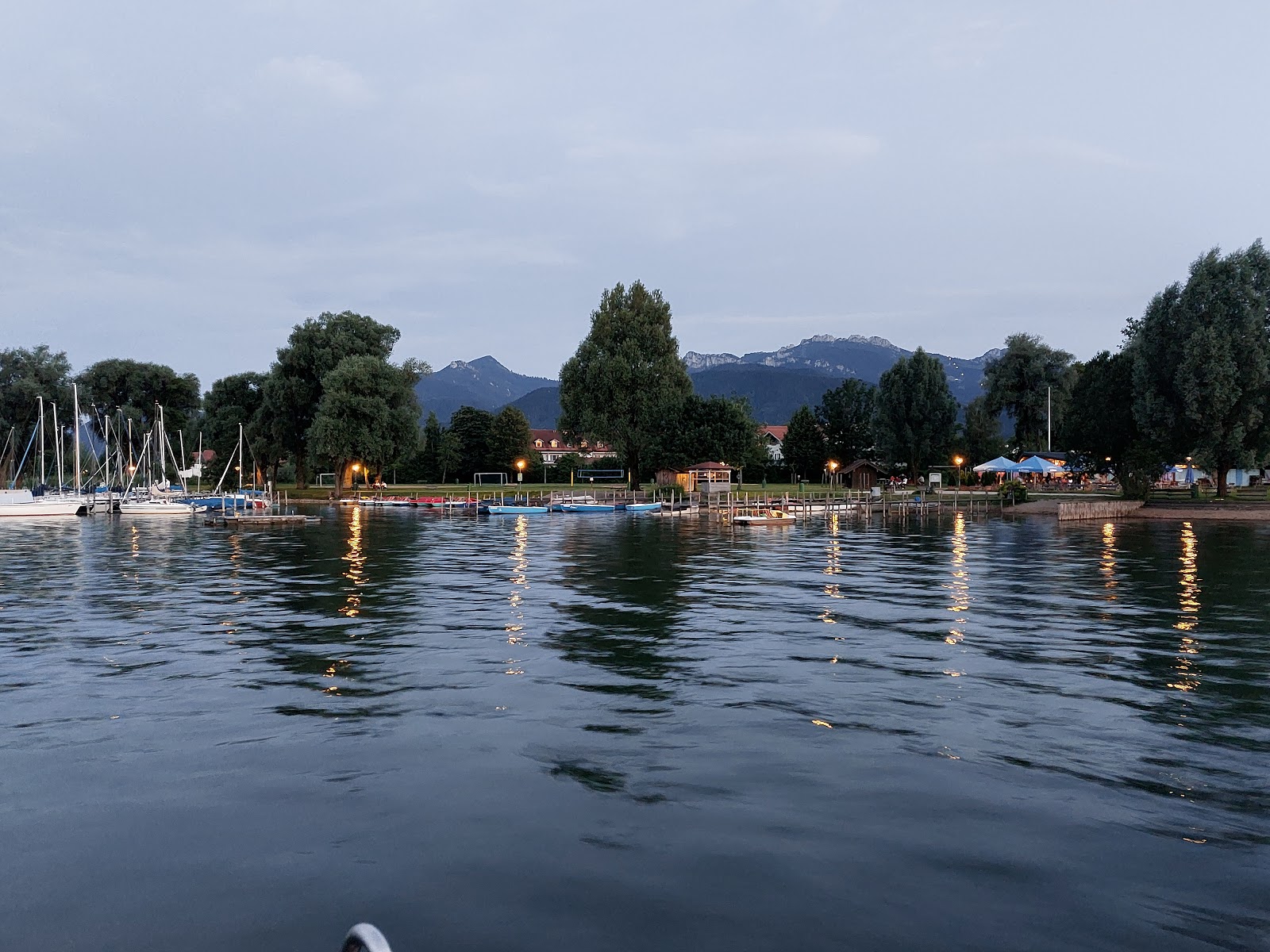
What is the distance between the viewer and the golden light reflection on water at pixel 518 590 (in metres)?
21.0

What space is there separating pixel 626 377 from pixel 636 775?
8565 cm

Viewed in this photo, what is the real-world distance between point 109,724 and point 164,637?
819 centimetres

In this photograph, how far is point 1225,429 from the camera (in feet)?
230

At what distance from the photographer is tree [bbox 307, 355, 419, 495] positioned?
278 ft

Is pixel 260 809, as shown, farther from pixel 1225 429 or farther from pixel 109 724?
pixel 1225 429

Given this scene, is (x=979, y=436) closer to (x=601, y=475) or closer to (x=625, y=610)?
(x=601, y=475)

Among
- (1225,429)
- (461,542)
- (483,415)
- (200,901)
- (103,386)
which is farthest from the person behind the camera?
(483,415)

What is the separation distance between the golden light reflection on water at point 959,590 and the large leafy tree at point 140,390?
9156 centimetres

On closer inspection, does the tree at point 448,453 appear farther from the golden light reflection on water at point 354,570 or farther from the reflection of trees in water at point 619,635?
the reflection of trees in water at point 619,635

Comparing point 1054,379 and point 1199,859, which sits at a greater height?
point 1054,379

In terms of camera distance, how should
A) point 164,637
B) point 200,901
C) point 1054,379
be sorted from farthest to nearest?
1. point 1054,379
2. point 164,637
3. point 200,901

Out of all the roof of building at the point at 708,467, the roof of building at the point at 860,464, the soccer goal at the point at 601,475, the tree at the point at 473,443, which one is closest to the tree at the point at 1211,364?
the roof of building at the point at 708,467

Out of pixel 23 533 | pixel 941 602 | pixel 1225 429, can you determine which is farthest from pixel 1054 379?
pixel 23 533

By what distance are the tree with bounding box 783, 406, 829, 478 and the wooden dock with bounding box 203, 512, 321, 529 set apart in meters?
73.2
